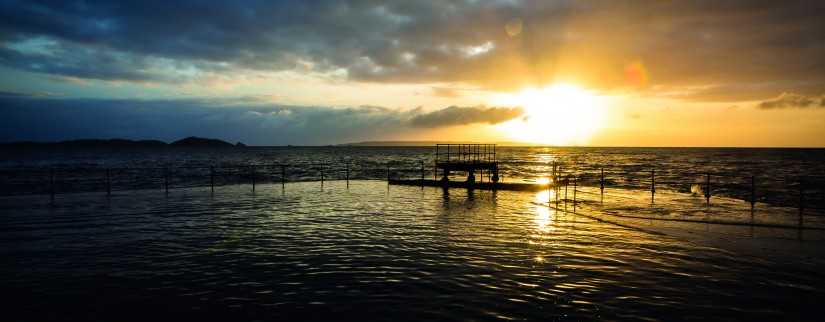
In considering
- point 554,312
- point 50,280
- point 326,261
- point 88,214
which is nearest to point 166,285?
point 50,280

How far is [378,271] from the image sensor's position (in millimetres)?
11312

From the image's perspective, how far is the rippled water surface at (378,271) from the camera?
8648mm

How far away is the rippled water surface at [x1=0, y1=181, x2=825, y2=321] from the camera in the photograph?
8648 millimetres

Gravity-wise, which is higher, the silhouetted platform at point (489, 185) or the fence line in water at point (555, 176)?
the silhouetted platform at point (489, 185)

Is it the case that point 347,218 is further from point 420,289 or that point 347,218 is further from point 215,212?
point 420,289

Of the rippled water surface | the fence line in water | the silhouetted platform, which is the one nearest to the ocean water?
the rippled water surface

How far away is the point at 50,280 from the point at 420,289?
8323 millimetres

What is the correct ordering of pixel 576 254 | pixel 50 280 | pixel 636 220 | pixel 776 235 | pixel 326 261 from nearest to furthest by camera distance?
pixel 50 280
pixel 326 261
pixel 576 254
pixel 776 235
pixel 636 220

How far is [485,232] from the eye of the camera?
55.0 feet

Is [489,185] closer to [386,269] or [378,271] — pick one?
[386,269]

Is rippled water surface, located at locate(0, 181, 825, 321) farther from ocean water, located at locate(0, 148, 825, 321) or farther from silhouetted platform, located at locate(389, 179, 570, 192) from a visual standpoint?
silhouetted platform, located at locate(389, 179, 570, 192)

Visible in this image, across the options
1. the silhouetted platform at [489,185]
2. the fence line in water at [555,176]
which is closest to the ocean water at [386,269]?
the fence line in water at [555,176]

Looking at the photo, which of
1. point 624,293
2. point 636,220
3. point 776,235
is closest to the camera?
point 624,293

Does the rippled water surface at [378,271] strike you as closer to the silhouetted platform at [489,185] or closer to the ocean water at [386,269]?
the ocean water at [386,269]
